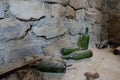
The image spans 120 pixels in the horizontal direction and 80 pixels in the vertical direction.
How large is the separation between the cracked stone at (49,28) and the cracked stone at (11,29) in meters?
0.10

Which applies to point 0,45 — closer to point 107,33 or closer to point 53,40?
point 53,40

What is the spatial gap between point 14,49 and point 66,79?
0.39 metres

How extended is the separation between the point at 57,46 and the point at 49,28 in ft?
0.52

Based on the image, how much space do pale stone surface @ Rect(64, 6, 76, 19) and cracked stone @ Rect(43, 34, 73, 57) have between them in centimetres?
16

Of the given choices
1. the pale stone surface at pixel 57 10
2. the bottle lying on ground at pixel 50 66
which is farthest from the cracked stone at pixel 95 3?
the bottle lying on ground at pixel 50 66

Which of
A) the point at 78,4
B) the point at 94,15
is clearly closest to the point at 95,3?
the point at 94,15

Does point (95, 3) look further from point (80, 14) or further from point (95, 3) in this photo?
point (80, 14)

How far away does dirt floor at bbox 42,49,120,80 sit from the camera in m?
1.18

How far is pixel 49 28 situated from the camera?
1.45m

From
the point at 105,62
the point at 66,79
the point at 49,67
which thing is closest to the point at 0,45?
the point at 49,67

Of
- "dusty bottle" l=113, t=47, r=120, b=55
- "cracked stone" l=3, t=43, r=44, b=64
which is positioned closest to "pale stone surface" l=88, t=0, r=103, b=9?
"dusty bottle" l=113, t=47, r=120, b=55

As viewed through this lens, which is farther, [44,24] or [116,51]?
[116,51]

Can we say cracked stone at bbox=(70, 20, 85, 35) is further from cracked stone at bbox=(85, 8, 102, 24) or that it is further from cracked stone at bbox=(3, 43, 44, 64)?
cracked stone at bbox=(3, 43, 44, 64)

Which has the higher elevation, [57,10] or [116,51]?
[57,10]
